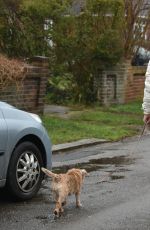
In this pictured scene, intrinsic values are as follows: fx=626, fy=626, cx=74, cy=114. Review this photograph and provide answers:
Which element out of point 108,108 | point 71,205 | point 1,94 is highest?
point 71,205

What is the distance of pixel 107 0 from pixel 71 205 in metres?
11.3

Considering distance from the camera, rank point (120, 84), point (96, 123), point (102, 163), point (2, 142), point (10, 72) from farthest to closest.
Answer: point (120, 84) → point (96, 123) → point (10, 72) → point (102, 163) → point (2, 142)

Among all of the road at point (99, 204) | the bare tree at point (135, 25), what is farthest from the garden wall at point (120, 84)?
the road at point (99, 204)

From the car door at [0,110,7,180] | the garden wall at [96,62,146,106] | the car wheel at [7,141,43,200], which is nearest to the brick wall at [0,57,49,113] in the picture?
the garden wall at [96,62,146,106]

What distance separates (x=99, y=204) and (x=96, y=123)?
329 inches

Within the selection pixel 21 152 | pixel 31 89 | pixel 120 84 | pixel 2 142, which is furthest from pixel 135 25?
pixel 2 142

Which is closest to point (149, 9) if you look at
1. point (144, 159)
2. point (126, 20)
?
point (126, 20)

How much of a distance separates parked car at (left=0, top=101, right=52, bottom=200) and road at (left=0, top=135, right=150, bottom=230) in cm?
21

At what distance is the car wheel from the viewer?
6895mm

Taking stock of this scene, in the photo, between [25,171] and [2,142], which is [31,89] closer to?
[25,171]

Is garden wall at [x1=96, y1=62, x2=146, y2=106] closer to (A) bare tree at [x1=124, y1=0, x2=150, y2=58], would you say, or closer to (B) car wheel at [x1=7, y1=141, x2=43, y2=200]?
(A) bare tree at [x1=124, y1=0, x2=150, y2=58]

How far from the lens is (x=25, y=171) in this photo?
23.2ft

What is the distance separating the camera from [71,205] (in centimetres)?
693

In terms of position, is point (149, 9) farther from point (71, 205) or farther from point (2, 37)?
point (71, 205)
